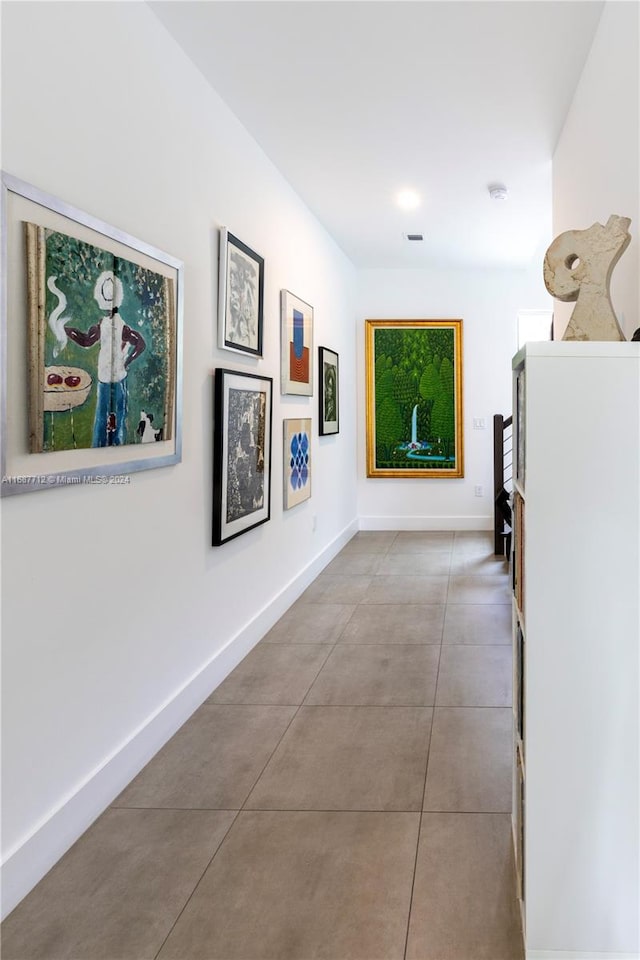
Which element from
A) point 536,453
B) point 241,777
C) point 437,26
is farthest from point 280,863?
point 437,26

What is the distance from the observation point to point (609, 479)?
147 centimetres

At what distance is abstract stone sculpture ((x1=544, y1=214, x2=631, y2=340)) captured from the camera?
1800mm

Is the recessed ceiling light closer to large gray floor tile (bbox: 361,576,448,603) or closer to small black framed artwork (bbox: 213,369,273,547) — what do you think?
small black framed artwork (bbox: 213,369,273,547)

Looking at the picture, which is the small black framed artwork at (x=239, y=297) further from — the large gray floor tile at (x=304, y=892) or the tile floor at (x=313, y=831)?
the large gray floor tile at (x=304, y=892)

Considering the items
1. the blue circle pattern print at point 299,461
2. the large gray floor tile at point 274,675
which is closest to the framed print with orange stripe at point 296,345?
the blue circle pattern print at point 299,461

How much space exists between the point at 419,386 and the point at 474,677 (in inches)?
170

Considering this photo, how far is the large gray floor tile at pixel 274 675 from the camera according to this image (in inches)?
118

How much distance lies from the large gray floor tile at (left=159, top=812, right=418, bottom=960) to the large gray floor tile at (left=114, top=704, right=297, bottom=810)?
197 millimetres

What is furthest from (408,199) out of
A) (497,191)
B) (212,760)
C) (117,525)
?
(212,760)

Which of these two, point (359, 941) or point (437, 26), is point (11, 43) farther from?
point (359, 941)

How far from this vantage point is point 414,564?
5.62m

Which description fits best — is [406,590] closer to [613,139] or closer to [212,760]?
[212,760]

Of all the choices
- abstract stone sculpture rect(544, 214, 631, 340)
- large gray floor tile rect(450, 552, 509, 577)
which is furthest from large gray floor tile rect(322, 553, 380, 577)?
abstract stone sculpture rect(544, 214, 631, 340)

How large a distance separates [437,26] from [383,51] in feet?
0.82
